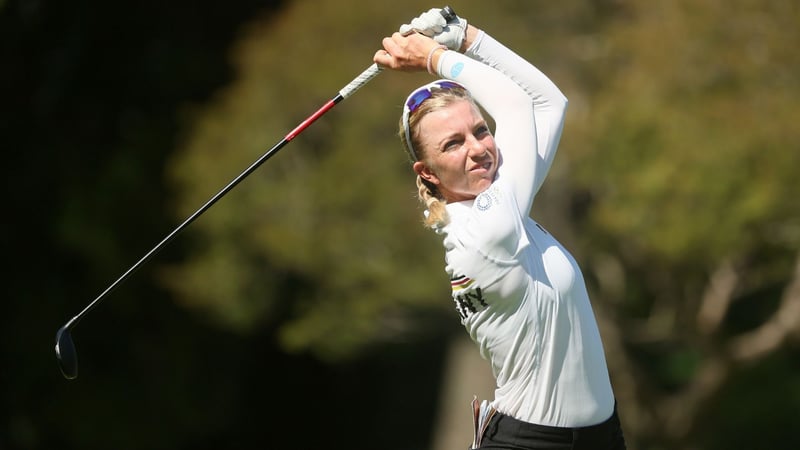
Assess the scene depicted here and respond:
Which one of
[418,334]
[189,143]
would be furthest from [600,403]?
[189,143]

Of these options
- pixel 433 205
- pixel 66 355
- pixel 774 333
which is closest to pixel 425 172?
pixel 433 205

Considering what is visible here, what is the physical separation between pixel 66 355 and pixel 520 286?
1957mm

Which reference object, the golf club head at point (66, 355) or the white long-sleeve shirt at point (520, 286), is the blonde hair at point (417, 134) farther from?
the golf club head at point (66, 355)

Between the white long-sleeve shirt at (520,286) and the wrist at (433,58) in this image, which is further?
the wrist at (433,58)

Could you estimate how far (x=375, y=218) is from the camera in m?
12.9

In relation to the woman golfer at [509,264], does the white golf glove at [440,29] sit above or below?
above

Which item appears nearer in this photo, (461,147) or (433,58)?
(461,147)

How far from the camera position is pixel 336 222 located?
1309cm

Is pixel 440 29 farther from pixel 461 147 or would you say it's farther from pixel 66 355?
pixel 66 355

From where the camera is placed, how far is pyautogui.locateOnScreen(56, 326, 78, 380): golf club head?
4773 millimetres

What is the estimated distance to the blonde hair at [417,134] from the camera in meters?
3.70

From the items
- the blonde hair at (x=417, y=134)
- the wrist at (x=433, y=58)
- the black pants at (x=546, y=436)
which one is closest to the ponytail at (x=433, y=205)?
the blonde hair at (x=417, y=134)

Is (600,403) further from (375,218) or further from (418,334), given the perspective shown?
(418,334)

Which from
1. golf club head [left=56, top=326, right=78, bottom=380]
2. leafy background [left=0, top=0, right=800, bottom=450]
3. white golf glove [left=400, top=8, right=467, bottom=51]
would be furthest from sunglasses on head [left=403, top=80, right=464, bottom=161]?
leafy background [left=0, top=0, right=800, bottom=450]
